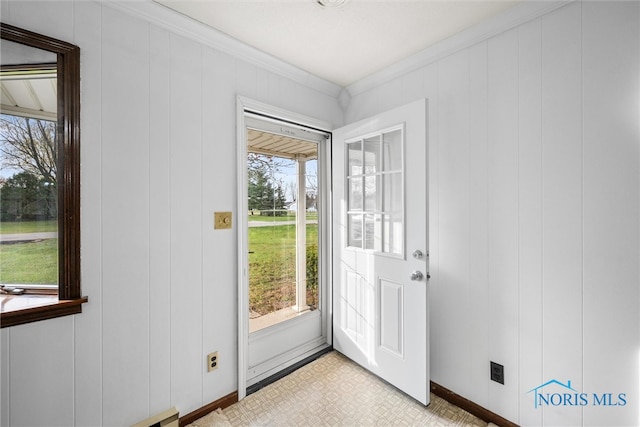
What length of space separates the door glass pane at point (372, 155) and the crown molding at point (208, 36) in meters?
0.72

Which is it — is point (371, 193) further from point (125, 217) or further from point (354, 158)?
point (125, 217)

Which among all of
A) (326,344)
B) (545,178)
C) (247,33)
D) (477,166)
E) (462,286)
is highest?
(247,33)

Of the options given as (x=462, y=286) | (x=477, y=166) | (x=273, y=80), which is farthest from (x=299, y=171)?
(x=462, y=286)

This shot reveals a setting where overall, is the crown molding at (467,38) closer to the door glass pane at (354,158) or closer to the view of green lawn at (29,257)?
the door glass pane at (354,158)

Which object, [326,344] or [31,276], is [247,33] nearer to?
[31,276]

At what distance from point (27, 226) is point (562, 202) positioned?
8.40 ft

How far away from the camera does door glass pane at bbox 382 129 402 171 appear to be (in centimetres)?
190

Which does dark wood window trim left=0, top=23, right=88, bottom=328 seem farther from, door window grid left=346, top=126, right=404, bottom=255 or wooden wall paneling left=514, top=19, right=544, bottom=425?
wooden wall paneling left=514, top=19, right=544, bottom=425

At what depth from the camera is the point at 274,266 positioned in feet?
7.59

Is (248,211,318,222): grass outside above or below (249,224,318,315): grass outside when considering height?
above

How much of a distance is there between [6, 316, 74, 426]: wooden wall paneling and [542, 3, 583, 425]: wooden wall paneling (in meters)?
2.43

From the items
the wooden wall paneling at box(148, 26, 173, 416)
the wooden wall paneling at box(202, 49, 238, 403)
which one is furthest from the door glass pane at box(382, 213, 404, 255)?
the wooden wall paneling at box(148, 26, 173, 416)

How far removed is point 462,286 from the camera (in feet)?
5.89

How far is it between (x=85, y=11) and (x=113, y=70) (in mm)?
272
